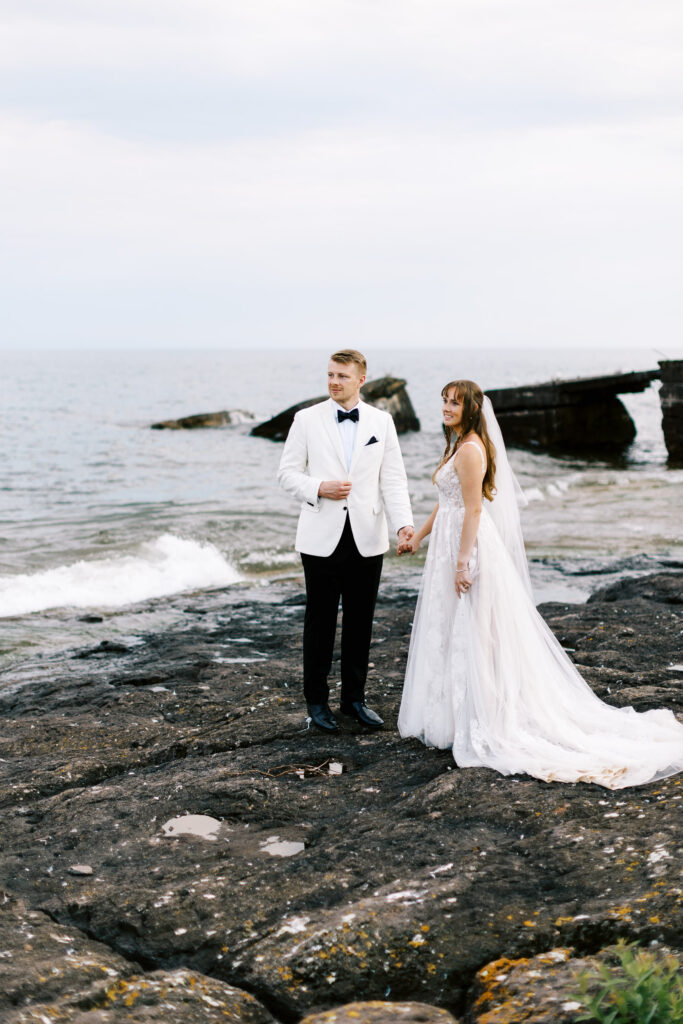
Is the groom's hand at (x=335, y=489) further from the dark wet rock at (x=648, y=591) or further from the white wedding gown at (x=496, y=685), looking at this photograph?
the dark wet rock at (x=648, y=591)

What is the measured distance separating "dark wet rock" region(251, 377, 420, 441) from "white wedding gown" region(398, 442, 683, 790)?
29299mm

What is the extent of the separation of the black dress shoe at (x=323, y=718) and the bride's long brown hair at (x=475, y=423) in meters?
1.68

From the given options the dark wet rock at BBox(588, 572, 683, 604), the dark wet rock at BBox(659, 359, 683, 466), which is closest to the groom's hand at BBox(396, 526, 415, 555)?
the dark wet rock at BBox(588, 572, 683, 604)

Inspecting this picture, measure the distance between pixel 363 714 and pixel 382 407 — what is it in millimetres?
29769

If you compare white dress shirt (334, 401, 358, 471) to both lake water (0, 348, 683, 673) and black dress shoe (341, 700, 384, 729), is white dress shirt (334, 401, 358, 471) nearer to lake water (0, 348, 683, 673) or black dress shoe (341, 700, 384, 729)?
black dress shoe (341, 700, 384, 729)

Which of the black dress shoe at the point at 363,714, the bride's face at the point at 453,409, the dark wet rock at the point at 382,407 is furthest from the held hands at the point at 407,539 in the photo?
the dark wet rock at the point at 382,407

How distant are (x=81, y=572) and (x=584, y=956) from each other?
38.4 feet

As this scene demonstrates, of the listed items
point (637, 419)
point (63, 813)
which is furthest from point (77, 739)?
point (637, 419)

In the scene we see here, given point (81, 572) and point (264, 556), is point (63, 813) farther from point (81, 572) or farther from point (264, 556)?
point (264, 556)

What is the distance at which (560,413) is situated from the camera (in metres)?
32.3

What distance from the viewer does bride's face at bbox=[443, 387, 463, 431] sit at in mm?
5164

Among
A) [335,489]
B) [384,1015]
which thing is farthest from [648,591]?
[384,1015]

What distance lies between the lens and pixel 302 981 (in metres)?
3.18

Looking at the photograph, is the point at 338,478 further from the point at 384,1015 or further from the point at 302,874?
the point at 384,1015
